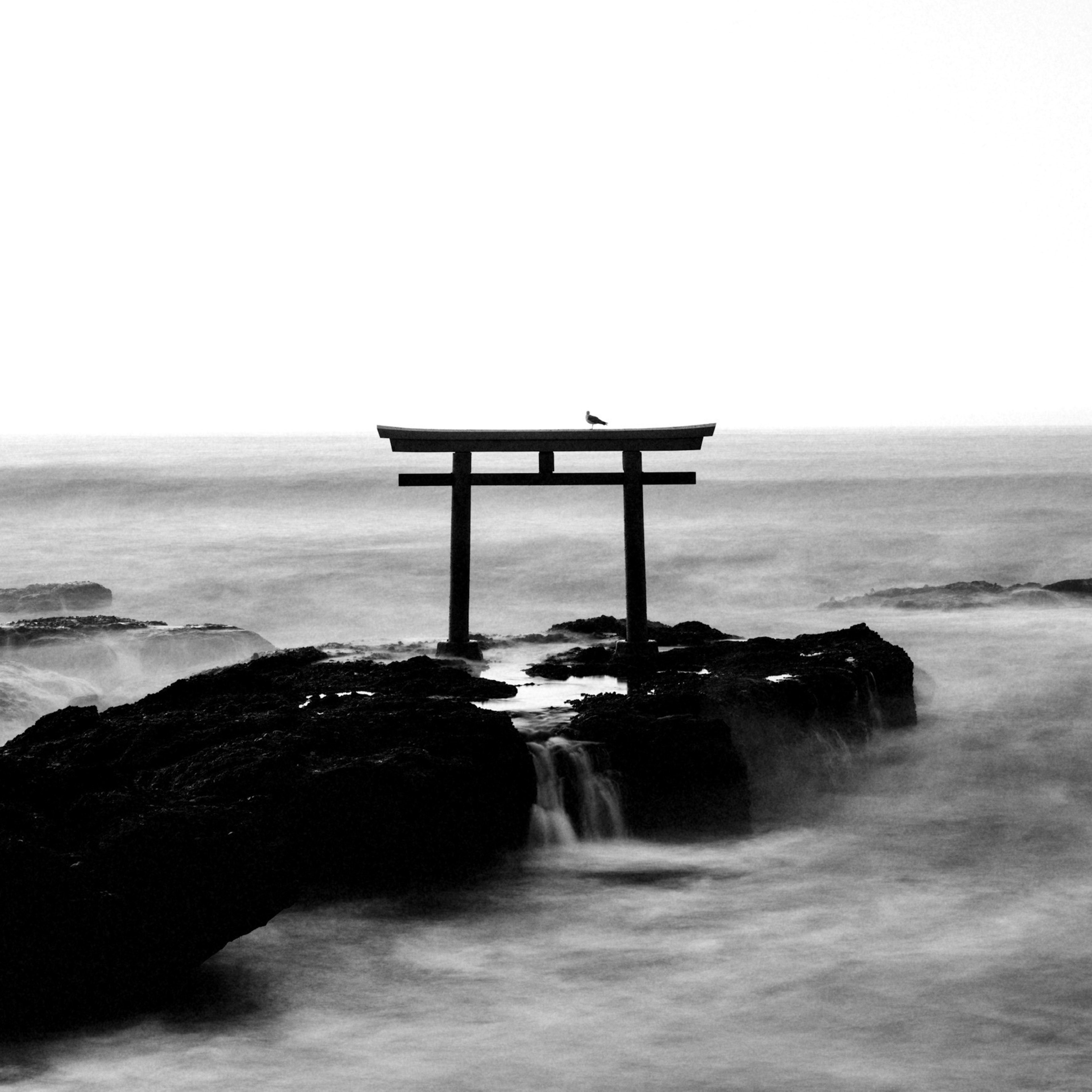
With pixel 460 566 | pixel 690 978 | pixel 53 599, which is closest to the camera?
pixel 690 978

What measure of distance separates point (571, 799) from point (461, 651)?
3.10 meters

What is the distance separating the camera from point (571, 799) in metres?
8.38

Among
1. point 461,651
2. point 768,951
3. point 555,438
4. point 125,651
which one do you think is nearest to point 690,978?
point 768,951

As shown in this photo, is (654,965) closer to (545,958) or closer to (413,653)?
(545,958)

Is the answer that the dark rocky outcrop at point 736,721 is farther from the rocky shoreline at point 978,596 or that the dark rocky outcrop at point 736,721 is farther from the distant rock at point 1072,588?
the distant rock at point 1072,588

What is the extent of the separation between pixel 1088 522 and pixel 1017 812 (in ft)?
75.1

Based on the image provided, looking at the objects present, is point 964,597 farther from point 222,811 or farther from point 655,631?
point 222,811

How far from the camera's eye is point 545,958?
7.01 metres

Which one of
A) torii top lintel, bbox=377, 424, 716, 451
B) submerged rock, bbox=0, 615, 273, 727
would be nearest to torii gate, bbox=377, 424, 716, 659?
torii top lintel, bbox=377, 424, 716, 451

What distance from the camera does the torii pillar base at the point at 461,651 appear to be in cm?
1122

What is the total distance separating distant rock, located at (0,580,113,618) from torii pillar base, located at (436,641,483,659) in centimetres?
945

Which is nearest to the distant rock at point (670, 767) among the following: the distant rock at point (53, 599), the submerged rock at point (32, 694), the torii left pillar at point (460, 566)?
the torii left pillar at point (460, 566)

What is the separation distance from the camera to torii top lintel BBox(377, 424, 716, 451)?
11055 millimetres

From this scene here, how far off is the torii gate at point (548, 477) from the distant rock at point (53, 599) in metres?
9.37
